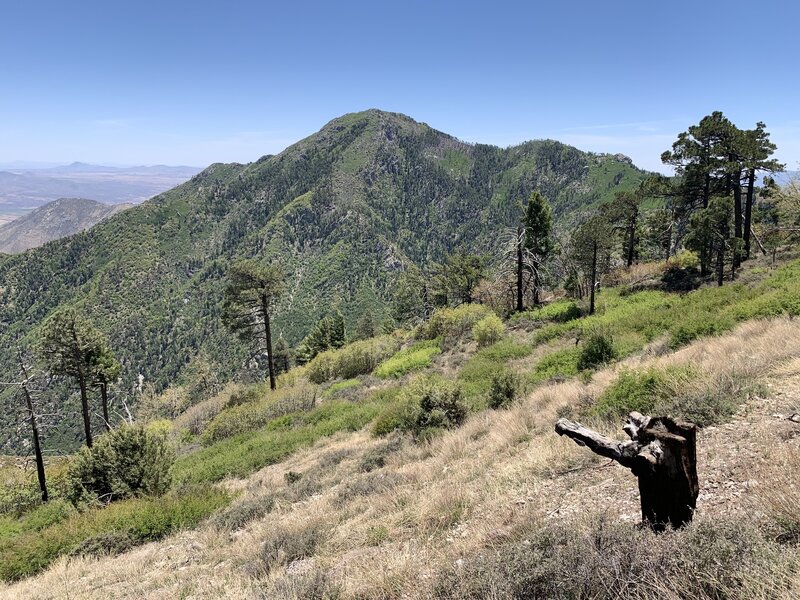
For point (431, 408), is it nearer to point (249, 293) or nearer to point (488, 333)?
point (488, 333)

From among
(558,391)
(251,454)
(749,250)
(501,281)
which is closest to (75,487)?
(251,454)

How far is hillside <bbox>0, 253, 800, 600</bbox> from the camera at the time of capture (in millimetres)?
2916

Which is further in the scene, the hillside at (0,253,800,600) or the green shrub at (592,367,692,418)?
the green shrub at (592,367,692,418)

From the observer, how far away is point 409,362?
2456 cm

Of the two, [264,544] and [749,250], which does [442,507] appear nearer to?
[264,544]

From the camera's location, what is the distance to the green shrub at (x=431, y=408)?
11.1 meters

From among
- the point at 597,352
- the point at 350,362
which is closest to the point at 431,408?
the point at 597,352

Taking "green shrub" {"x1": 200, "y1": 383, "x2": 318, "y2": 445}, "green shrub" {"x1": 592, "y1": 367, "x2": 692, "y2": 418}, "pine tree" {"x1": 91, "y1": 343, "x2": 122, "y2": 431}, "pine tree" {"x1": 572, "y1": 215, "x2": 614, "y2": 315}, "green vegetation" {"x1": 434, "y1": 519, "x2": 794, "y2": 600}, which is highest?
"pine tree" {"x1": 572, "y1": 215, "x2": 614, "y2": 315}

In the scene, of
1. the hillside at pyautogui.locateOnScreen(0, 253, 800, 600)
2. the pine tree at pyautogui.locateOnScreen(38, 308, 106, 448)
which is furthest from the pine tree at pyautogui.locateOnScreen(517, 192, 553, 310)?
the pine tree at pyautogui.locateOnScreen(38, 308, 106, 448)

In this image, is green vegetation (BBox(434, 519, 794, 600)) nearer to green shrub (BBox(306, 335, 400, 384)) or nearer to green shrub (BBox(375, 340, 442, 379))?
green shrub (BBox(375, 340, 442, 379))

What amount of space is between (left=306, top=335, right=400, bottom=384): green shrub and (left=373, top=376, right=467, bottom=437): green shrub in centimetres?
1670

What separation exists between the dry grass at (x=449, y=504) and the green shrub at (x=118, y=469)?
3.53 meters

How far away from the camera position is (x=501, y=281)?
32.2 meters

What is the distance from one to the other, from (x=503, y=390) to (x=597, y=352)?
3926 millimetres
